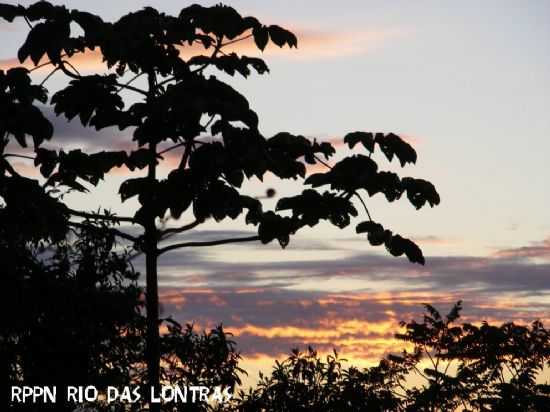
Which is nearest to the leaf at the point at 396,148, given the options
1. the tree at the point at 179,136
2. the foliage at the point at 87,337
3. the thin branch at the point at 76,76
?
the tree at the point at 179,136

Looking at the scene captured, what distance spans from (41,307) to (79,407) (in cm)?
202

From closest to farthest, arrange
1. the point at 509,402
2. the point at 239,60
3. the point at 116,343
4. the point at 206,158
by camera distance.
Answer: the point at 206,158, the point at 239,60, the point at 116,343, the point at 509,402

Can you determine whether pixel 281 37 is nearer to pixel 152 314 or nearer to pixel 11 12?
pixel 11 12

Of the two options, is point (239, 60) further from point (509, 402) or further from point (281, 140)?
point (509, 402)

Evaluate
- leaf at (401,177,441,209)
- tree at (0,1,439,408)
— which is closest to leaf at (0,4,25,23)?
tree at (0,1,439,408)

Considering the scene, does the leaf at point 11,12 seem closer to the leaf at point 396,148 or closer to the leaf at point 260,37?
the leaf at point 260,37

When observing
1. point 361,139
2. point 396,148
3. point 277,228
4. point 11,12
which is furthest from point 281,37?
point 11,12

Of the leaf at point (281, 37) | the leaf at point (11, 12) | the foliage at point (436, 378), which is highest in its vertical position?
the leaf at point (11, 12)

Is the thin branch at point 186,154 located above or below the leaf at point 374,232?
above

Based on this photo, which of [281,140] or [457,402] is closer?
[281,140]

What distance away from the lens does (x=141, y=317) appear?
617 inches

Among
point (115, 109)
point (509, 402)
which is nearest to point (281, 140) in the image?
point (115, 109)

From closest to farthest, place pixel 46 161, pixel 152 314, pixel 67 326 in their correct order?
pixel 46 161 → pixel 152 314 → pixel 67 326

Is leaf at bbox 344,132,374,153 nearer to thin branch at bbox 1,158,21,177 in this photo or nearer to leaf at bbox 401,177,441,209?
leaf at bbox 401,177,441,209
